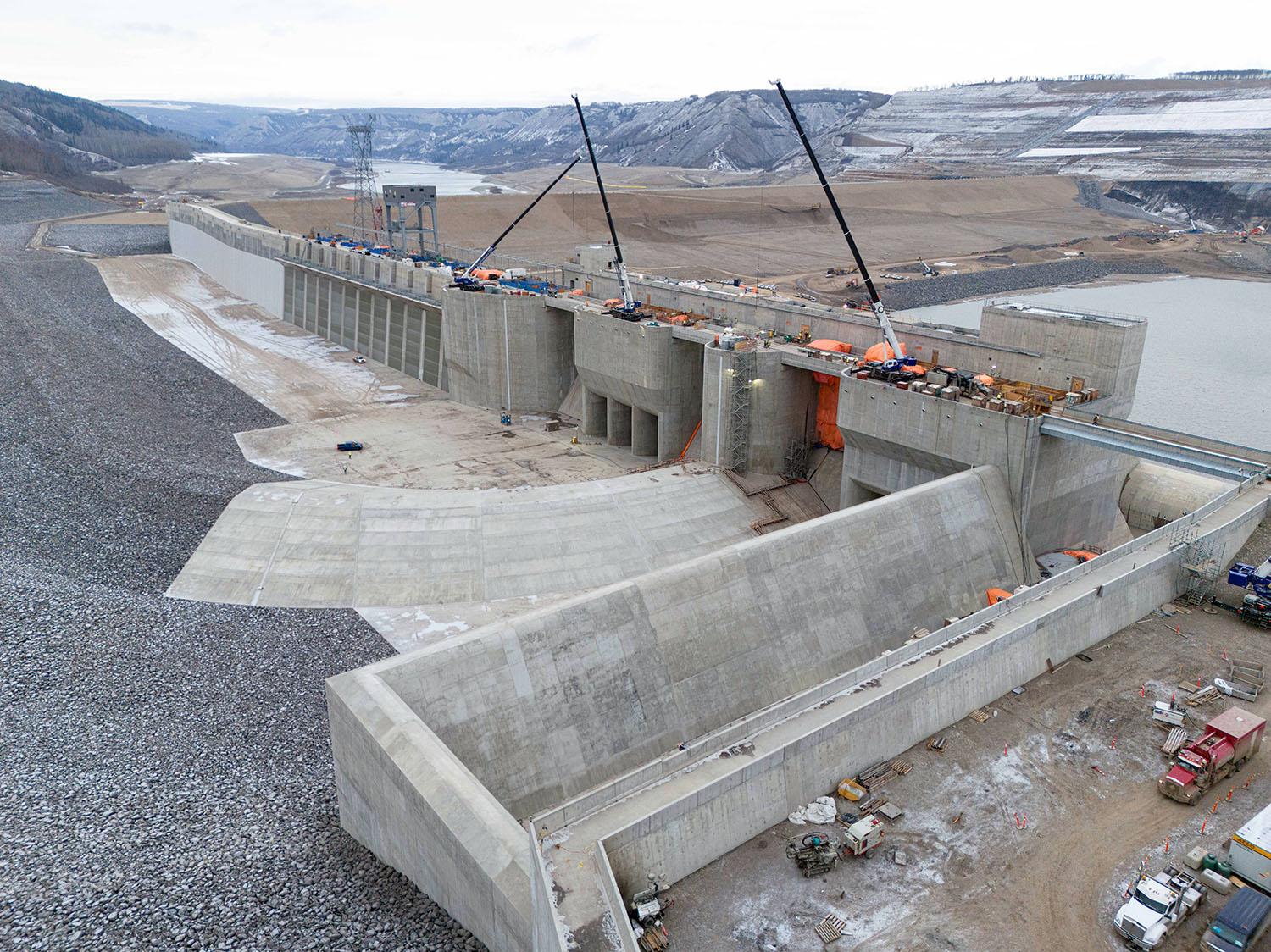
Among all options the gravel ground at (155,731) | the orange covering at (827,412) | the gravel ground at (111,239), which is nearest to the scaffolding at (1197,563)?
the orange covering at (827,412)

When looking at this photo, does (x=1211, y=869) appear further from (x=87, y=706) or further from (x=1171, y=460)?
(x=87, y=706)

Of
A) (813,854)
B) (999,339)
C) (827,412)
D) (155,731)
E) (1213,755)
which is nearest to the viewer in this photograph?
(813,854)

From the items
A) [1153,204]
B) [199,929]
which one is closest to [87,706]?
[199,929]

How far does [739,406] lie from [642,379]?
614 centimetres

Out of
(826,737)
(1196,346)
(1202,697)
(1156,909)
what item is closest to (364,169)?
(1196,346)

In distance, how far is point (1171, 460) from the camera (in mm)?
28656

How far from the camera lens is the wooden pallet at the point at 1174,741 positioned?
19634 millimetres

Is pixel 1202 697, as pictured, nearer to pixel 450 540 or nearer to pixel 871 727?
pixel 871 727

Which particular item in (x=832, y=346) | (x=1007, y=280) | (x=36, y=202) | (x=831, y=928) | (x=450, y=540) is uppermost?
(x=36, y=202)

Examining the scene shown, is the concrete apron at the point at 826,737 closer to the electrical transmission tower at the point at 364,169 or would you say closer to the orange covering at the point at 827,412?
the orange covering at the point at 827,412

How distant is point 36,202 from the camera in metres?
140

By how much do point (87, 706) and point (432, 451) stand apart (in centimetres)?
2218

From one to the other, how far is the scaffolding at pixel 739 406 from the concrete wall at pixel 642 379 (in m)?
4.70

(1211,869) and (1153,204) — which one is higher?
(1153,204)
